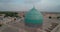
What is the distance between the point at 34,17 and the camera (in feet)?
4.82

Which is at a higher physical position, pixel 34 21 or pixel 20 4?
pixel 20 4

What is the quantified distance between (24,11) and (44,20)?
27cm

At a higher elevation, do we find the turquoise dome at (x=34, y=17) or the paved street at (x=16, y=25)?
the turquoise dome at (x=34, y=17)

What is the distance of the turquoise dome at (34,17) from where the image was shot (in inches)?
57.6

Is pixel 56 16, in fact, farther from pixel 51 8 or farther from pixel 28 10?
pixel 28 10

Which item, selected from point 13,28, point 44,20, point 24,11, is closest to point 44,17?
point 44,20

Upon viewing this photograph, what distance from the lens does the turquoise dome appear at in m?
1.46

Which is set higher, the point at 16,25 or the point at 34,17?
the point at 34,17

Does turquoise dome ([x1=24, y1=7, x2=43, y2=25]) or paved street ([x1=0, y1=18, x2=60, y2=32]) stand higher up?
turquoise dome ([x1=24, y1=7, x2=43, y2=25])

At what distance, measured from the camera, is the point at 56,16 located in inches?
62.7

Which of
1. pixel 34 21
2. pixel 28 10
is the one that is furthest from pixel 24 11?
pixel 34 21

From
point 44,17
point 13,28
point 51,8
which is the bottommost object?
point 13,28

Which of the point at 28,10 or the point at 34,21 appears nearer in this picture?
the point at 34,21

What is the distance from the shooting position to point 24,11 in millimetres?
1578
